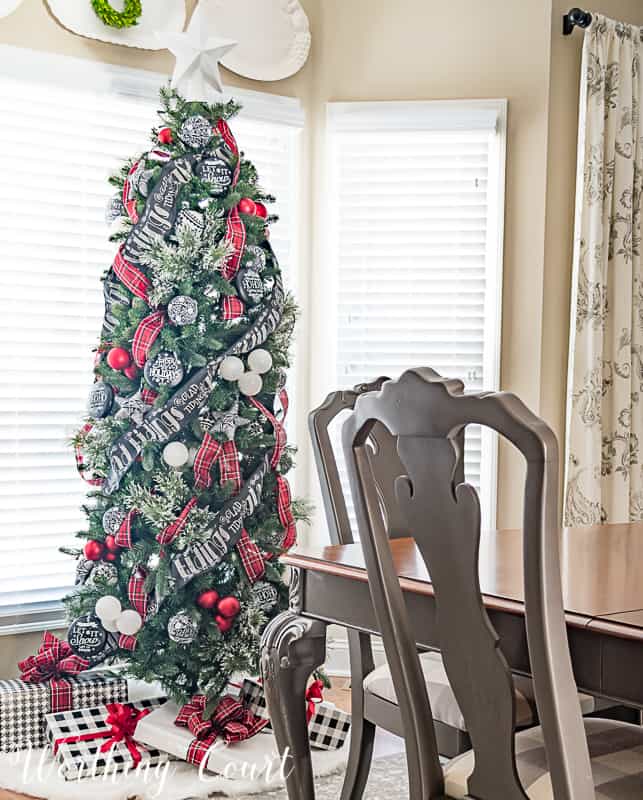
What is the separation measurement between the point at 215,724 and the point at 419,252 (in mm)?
2059

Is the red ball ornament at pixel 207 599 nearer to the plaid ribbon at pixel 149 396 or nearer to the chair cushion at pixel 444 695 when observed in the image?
the plaid ribbon at pixel 149 396

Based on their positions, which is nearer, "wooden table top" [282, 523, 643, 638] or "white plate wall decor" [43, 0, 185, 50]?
"wooden table top" [282, 523, 643, 638]

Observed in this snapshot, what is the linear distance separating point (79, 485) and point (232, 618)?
2.84ft

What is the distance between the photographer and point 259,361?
3.05m

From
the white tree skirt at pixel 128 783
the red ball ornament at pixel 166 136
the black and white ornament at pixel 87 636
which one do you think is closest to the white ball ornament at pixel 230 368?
the red ball ornament at pixel 166 136

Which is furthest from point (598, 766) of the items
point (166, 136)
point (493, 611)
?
point (166, 136)

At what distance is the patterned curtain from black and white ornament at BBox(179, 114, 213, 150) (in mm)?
1668

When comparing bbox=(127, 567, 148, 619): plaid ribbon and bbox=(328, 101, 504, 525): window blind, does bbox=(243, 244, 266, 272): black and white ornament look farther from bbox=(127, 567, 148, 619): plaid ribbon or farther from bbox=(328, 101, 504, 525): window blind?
bbox=(127, 567, 148, 619): plaid ribbon

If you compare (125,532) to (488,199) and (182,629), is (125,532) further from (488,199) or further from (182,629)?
(488,199)

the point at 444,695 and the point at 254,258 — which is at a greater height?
the point at 254,258

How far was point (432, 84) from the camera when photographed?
12.9 feet

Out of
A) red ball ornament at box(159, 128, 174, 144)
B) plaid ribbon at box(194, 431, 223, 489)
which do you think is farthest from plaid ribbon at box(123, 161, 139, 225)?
plaid ribbon at box(194, 431, 223, 489)

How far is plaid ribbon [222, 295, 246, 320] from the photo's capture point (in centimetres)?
301

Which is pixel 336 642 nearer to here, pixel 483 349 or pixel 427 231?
pixel 483 349
